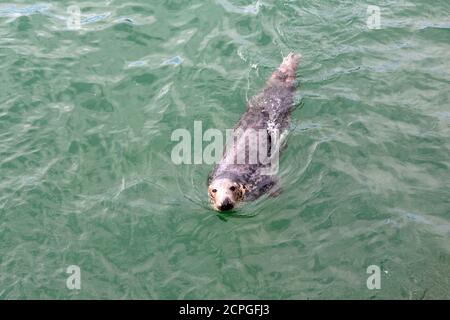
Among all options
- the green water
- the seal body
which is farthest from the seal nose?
the green water

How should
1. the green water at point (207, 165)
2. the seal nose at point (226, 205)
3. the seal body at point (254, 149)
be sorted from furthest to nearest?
the seal body at point (254, 149) < the seal nose at point (226, 205) < the green water at point (207, 165)

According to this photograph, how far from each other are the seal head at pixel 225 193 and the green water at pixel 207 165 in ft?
0.72

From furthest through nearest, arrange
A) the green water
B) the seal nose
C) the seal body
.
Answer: the seal body < the seal nose < the green water

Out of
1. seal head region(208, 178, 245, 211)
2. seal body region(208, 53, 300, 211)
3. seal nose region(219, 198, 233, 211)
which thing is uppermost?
seal body region(208, 53, 300, 211)

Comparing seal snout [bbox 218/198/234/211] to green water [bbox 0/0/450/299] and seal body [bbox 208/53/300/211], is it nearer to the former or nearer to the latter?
seal body [bbox 208/53/300/211]

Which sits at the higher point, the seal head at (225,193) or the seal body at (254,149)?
the seal body at (254,149)

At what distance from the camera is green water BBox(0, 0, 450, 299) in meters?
7.60

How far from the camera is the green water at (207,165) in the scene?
760 cm

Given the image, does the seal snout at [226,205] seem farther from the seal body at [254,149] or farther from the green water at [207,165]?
the green water at [207,165]

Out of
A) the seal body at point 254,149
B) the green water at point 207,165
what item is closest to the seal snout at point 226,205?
the seal body at point 254,149

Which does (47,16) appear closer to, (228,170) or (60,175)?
(60,175)
